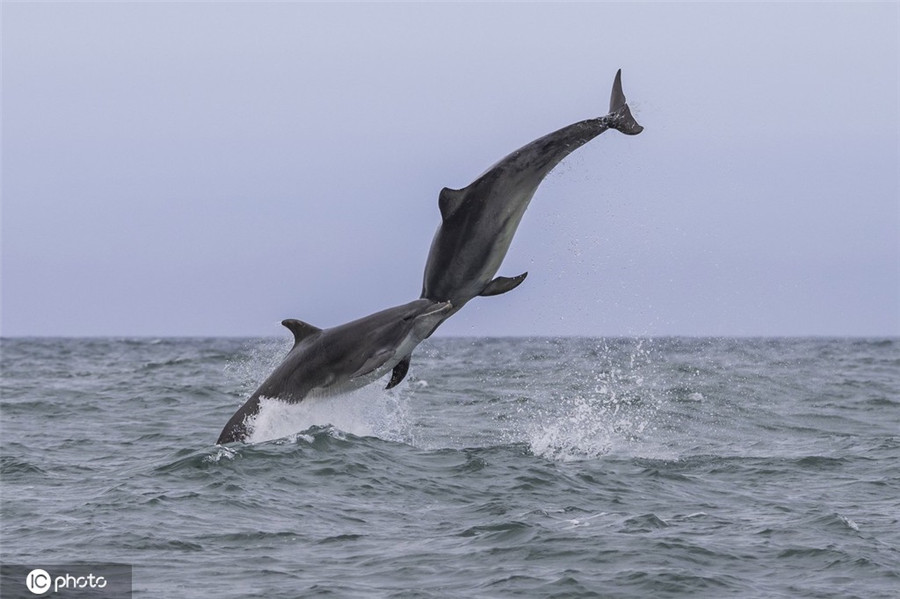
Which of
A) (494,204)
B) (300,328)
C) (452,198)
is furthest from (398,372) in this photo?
(494,204)

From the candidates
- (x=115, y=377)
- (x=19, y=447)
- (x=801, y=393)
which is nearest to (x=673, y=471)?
(x=19, y=447)

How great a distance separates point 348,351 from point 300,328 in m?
0.87

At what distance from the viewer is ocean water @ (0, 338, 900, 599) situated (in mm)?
10914

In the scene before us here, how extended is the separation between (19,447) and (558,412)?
10.4m

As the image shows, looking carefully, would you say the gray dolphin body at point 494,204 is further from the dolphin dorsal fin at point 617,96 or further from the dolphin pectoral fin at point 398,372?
the dolphin pectoral fin at point 398,372

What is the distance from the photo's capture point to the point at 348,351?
13.0m

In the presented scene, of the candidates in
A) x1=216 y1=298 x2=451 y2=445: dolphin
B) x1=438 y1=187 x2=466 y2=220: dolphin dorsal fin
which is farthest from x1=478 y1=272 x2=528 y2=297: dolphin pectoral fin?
x1=438 y1=187 x2=466 y2=220: dolphin dorsal fin

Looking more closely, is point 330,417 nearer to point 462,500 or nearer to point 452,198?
Result: point 462,500

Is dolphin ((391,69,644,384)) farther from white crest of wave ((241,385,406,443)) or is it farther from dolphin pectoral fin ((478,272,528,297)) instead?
white crest of wave ((241,385,406,443))

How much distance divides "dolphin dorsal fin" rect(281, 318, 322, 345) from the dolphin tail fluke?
13.9ft

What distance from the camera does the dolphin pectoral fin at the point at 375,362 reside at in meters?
12.4

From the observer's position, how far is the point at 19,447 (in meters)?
19.4

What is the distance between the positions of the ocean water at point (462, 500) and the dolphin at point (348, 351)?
63cm

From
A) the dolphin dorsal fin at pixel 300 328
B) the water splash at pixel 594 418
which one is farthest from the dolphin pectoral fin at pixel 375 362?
the water splash at pixel 594 418
